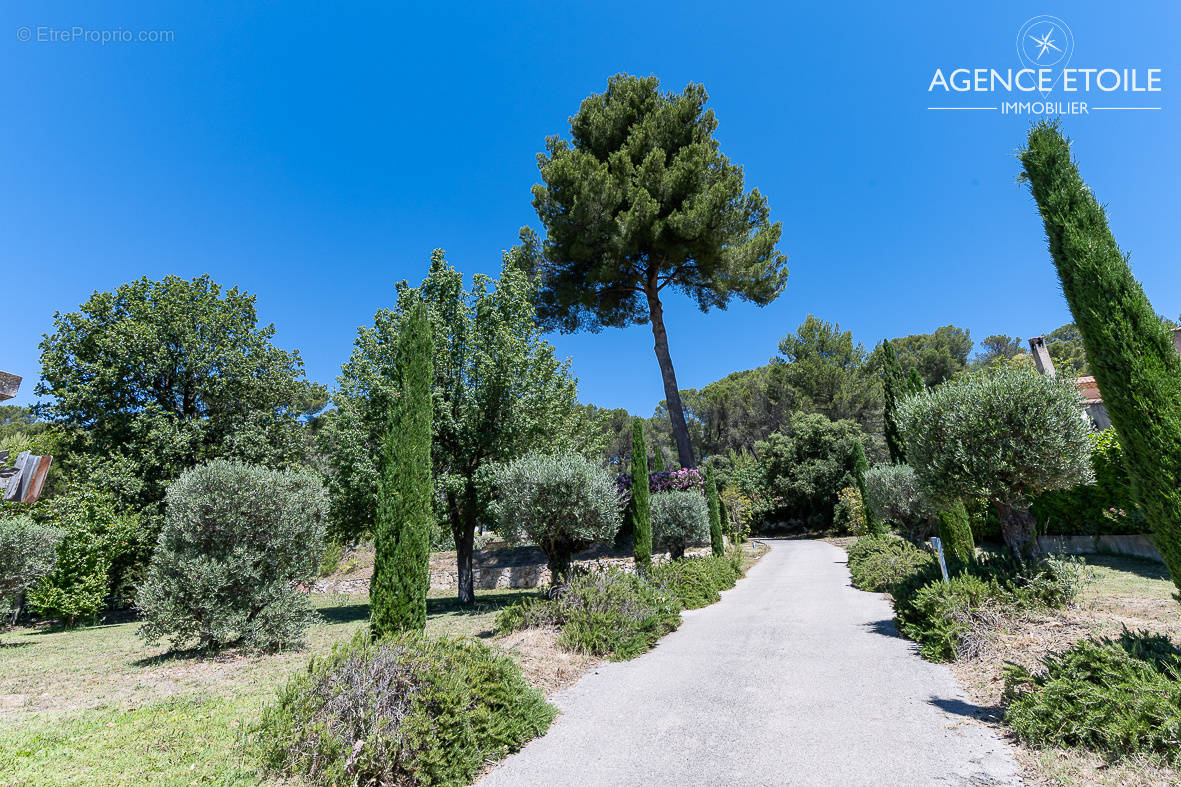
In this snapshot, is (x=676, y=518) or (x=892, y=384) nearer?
(x=892, y=384)

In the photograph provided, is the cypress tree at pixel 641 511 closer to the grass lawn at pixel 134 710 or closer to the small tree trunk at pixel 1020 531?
the grass lawn at pixel 134 710

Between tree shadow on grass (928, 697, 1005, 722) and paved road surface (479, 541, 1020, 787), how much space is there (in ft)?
0.09

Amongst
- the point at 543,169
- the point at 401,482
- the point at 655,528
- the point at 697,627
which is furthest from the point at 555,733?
the point at 543,169

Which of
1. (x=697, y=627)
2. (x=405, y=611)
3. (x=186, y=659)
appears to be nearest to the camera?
(x=405, y=611)

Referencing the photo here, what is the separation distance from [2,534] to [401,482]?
13773mm

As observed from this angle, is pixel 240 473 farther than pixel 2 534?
No

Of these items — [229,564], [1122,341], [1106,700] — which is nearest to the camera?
[1106,700]

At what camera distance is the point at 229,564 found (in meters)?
8.59

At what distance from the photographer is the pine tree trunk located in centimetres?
2195

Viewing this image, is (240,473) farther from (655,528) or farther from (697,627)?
(655,528)

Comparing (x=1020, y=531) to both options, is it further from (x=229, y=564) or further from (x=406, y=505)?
(x=229, y=564)

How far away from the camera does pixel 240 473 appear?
29.9ft

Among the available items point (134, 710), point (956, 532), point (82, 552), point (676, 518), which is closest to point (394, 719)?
point (134, 710)

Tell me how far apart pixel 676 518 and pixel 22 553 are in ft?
63.4
